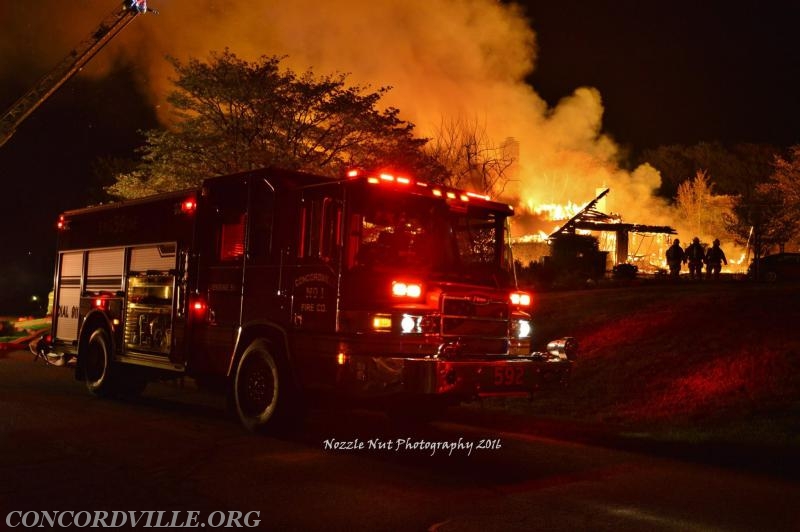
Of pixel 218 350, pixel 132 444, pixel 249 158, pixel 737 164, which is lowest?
pixel 132 444

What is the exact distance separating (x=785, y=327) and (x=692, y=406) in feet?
9.40

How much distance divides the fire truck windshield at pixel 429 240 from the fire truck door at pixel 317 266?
256 mm

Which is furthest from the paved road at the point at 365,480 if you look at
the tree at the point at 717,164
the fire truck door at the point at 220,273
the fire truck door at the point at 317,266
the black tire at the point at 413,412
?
the tree at the point at 717,164

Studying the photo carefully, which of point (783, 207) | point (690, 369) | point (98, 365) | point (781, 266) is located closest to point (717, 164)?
point (783, 207)

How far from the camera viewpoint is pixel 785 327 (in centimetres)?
1205

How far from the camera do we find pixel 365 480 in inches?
264

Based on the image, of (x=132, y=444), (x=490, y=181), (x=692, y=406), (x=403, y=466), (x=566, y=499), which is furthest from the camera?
(x=490, y=181)

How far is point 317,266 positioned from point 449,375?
187cm

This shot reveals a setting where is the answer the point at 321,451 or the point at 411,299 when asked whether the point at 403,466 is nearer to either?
the point at 321,451

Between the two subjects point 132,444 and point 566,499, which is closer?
point 566,499

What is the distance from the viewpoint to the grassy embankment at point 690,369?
31.9 feet

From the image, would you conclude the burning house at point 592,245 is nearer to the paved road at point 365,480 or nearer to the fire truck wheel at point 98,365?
the fire truck wheel at point 98,365

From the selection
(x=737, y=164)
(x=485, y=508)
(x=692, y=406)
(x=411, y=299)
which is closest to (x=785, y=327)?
(x=692, y=406)

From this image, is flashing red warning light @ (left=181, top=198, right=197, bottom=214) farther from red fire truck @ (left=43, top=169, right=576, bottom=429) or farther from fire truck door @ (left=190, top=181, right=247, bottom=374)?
fire truck door @ (left=190, top=181, right=247, bottom=374)
